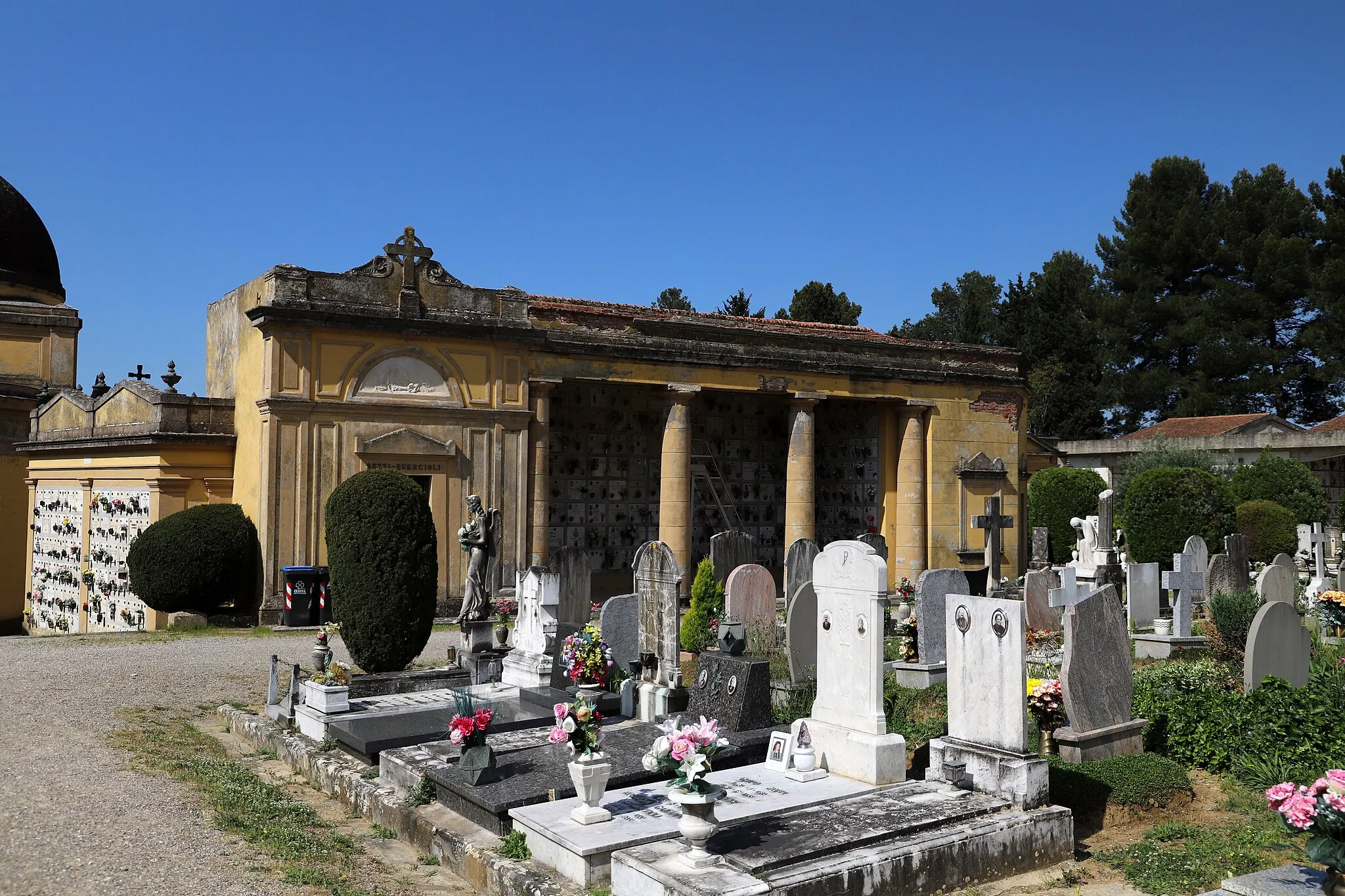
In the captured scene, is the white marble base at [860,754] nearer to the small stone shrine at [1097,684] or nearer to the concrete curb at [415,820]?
the small stone shrine at [1097,684]

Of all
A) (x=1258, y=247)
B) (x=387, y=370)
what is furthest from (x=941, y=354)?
(x=1258, y=247)

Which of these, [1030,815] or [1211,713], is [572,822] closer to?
[1030,815]

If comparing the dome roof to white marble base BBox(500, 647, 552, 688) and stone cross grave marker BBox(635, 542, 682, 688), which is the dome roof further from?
stone cross grave marker BBox(635, 542, 682, 688)

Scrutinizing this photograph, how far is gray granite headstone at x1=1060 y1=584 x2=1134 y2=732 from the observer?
7500 millimetres

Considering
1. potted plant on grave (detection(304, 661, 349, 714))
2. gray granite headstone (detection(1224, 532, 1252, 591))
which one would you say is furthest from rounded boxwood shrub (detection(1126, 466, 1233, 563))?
potted plant on grave (detection(304, 661, 349, 714))

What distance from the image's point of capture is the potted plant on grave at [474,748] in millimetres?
7297

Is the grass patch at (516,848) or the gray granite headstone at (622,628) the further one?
the gray granite headstone at (622,628)

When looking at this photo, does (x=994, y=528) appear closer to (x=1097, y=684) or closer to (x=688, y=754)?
(x=1097, y=684)

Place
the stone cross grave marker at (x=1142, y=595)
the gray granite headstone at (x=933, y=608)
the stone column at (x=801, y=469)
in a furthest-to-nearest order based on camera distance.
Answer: the stone column at (x=801, y=469), the stone cross grave marker at (x=1142, y=595), the gray granite headstone at (x=933, y=608)

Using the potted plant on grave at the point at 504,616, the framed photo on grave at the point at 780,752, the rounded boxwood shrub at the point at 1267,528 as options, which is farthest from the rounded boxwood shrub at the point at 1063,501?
the framed photo on grave at the point at 780,752

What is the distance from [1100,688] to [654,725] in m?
3.78

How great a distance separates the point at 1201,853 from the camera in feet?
19.9

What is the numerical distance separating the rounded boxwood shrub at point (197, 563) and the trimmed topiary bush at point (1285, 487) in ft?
73.7

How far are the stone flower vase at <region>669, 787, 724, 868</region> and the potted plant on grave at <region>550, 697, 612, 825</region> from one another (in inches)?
36.6
